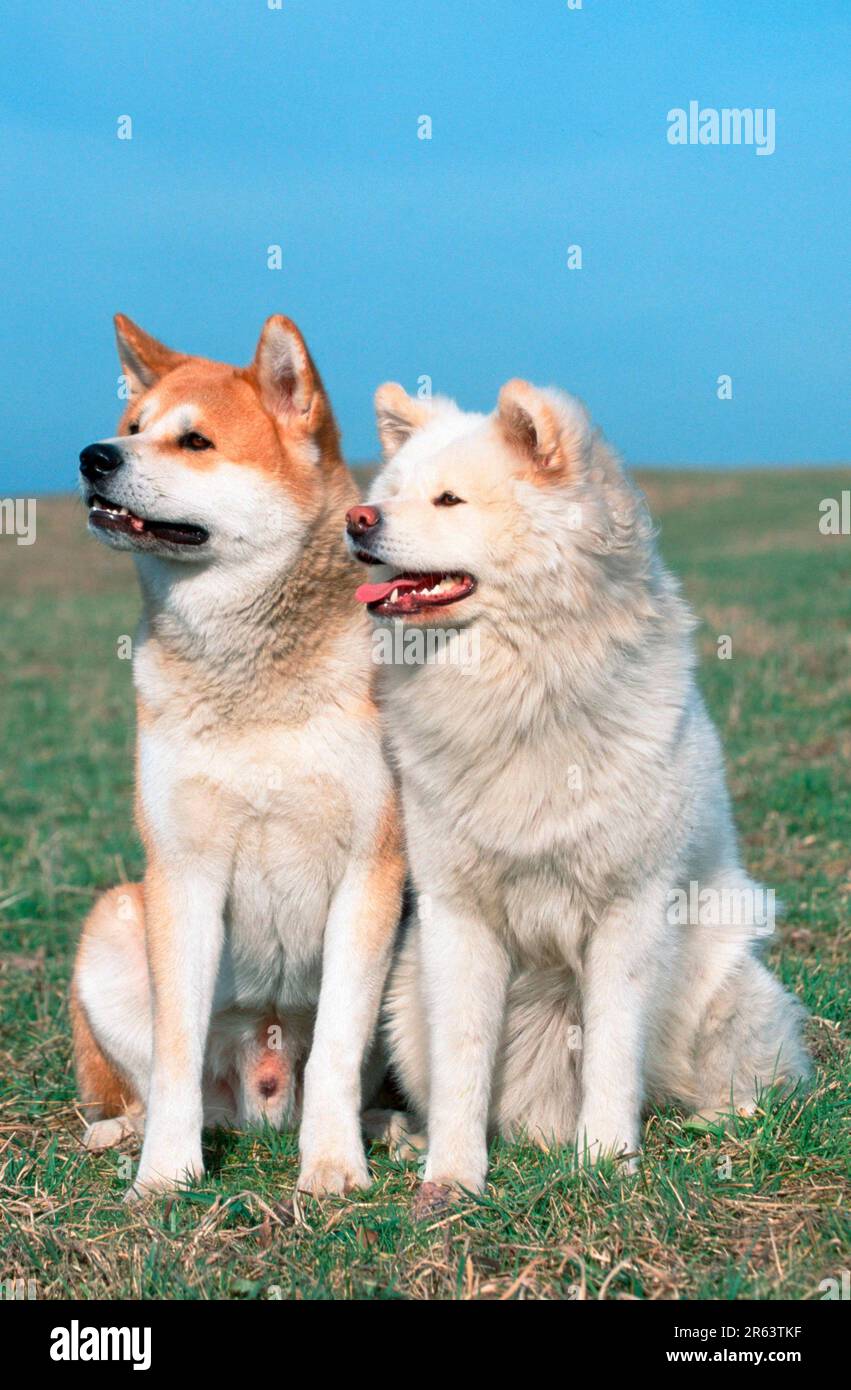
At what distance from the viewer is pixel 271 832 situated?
156 inches

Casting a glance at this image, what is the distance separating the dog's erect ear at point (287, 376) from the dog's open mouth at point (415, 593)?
28.8 inches

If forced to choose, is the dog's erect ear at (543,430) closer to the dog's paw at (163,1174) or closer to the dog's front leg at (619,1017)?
the dog's front leg at (619,1017)

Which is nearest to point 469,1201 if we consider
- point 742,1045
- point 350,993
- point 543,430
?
point 350,993

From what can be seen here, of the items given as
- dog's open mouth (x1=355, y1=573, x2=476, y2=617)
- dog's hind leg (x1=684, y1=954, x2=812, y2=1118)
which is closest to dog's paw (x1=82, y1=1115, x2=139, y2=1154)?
dog's hind leg (x1=684, y1=954, x2=812, y2=1118)

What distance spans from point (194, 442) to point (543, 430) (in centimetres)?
111

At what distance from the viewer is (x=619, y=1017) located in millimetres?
3652

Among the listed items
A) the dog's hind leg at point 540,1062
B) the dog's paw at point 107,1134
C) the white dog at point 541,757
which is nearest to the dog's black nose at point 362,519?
the white dog at point 541,757

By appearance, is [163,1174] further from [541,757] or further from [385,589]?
[385,589]

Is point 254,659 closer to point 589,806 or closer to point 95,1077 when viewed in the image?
point 589,806

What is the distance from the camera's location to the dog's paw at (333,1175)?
376 cm

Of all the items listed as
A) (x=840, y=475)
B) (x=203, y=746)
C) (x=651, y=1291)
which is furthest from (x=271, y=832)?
(x=840, y=475)

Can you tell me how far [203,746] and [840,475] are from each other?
37.4m

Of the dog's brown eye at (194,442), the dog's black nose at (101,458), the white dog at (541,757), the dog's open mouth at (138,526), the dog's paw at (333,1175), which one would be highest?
the dog's brown eye at (194,442)

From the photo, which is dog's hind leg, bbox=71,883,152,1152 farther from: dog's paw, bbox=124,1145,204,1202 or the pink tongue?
the pink tongue
